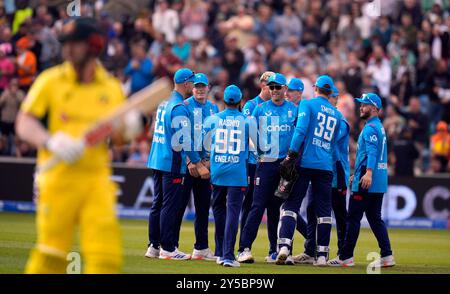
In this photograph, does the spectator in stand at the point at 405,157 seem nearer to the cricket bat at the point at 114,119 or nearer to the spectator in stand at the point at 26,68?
the spectator in stand at the point at 26,68

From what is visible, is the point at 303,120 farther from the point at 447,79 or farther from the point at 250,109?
the point at 447,79

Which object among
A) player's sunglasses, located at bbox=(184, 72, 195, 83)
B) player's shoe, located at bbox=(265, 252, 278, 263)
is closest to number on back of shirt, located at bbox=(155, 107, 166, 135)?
player's sunglasses, located at bbox=(184, 72, 195, 83)

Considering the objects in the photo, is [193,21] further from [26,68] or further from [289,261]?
[289,261]

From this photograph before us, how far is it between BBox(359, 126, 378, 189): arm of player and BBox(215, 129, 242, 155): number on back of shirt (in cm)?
215

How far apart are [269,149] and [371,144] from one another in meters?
1.62

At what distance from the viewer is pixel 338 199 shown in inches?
634

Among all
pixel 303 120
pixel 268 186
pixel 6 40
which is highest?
pixel 6 40

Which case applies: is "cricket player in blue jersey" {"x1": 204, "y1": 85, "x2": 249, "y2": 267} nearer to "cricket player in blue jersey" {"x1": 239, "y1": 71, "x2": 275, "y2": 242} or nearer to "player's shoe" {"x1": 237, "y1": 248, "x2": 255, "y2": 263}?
"player's shoe" {"x1": 237, "y1": 248, "x2": 255, "y2": 263}

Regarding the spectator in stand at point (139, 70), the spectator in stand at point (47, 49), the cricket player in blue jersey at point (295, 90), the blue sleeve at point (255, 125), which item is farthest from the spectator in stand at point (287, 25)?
the blue sleeve at point (255, 125)

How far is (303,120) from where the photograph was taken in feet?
49.0

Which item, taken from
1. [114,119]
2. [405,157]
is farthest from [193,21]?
[114,119]

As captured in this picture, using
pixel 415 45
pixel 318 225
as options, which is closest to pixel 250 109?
pixel 318 225
